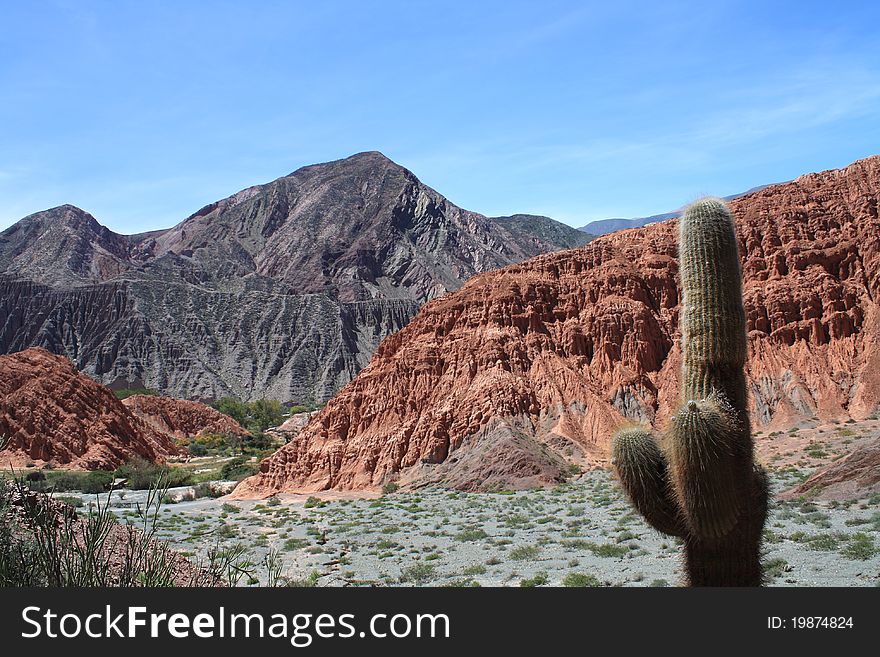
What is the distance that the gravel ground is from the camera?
14.0 meters

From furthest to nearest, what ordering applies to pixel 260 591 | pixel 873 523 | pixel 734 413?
pixel 873 523
pixel 734 413
pixel 260 591

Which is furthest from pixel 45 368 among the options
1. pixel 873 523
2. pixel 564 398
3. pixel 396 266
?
pixel 396 266

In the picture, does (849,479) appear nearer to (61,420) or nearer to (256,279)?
(61,420)

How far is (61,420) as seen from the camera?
55.9 m

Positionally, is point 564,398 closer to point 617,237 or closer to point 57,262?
point 617,237

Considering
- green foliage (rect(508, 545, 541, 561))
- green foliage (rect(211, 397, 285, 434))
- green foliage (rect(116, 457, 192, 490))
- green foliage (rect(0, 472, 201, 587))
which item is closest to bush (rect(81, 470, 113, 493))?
green foliage (rect(116, 457, 192, 490))

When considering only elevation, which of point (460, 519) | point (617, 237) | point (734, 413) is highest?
point (617, 237)

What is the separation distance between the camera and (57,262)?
154750mm

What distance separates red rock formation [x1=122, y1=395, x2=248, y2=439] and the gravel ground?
179ft

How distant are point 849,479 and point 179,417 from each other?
252ft

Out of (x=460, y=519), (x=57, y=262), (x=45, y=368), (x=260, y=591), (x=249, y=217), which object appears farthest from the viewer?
(x=249, y=217)

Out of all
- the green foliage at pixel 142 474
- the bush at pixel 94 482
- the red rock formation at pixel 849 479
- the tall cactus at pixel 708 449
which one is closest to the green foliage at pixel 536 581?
the tall cactus at pixel 708 449

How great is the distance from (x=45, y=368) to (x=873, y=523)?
60.8 meters

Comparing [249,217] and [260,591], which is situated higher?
[249,217]
